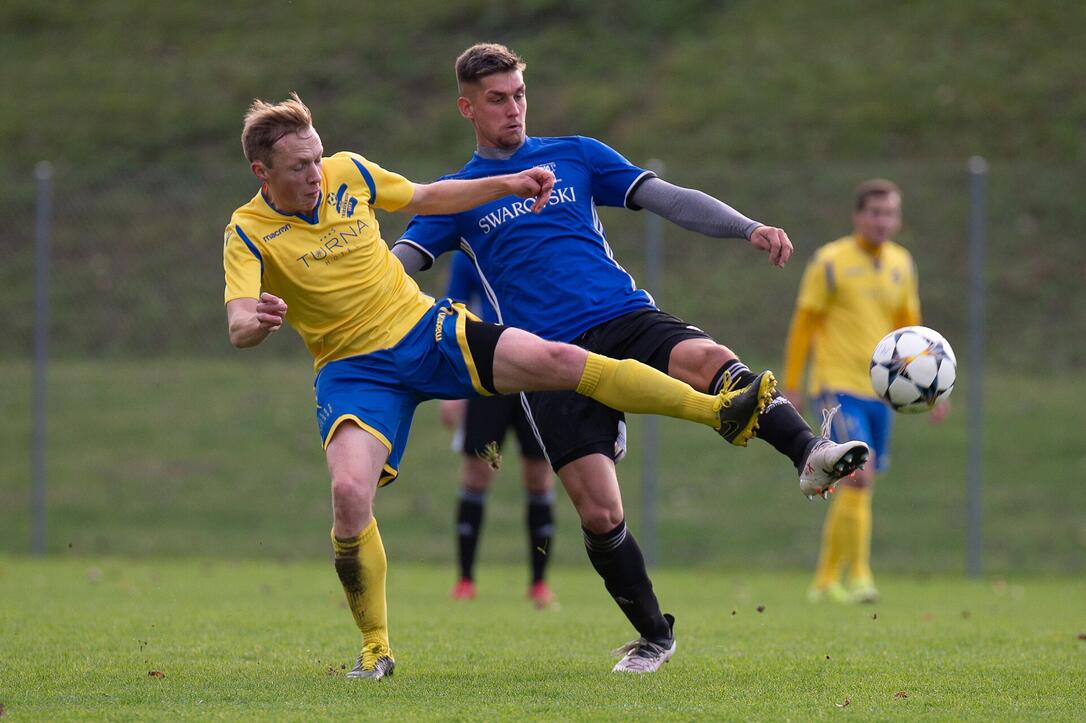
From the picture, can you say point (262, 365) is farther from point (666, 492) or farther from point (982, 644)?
point (982, 644)

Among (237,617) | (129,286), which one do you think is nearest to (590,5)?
(129,286)

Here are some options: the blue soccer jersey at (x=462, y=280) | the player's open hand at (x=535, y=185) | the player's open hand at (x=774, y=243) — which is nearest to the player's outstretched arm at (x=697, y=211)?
the player's open hand at (x=774, y=243)

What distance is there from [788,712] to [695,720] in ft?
1.10

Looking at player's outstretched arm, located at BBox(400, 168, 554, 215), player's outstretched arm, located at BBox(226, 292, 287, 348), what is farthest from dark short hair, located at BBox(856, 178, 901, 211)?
player's outstretched arm, located at BBox(226, 292, 287, 348)

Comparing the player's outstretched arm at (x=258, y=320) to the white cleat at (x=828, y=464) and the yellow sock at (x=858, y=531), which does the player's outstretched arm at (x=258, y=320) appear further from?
the yellow sock at (x=858, y=531)

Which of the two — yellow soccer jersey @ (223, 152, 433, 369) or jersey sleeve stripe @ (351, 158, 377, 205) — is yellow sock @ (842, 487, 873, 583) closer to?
yellow soccer jersey @ (223, 152, 433, 369)

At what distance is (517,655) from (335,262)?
180 centimetres

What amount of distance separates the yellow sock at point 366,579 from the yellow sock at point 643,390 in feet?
3.12

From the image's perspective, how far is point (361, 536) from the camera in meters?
5.14

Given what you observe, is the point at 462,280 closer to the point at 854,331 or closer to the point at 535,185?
the point at 854,331

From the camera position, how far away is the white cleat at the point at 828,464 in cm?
482

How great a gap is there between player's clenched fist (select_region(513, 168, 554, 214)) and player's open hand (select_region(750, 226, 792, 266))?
79cm

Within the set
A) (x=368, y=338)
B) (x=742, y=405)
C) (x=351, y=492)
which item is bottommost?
(x=351, y=492)

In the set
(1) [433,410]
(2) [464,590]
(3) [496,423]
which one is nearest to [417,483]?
(1) [433,410]
